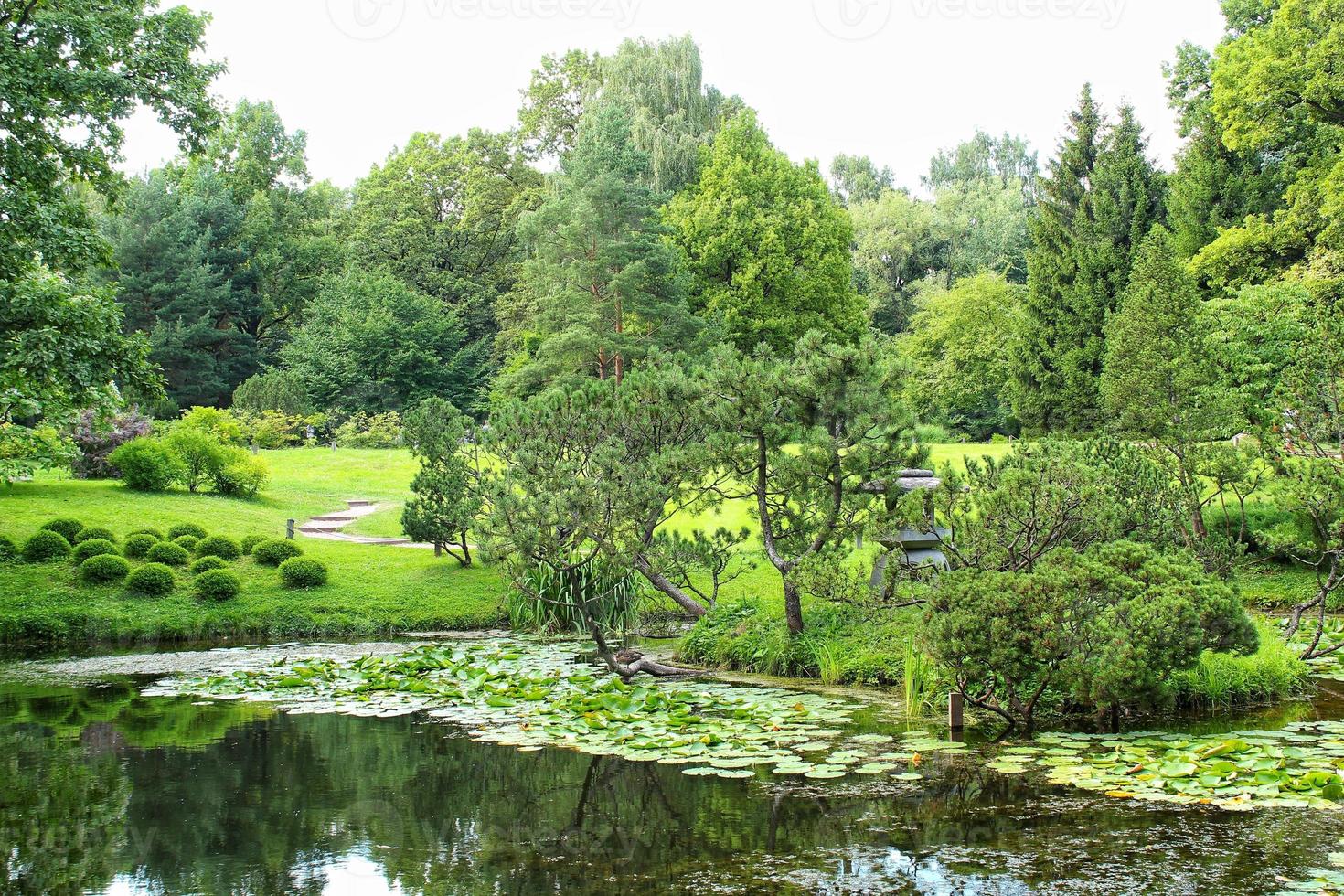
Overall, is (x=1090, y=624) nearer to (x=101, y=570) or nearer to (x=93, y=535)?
(x=101, y=570)

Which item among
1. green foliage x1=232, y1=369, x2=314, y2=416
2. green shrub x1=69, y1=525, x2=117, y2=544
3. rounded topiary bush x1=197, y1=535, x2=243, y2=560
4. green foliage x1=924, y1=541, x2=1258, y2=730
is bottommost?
rounded topiary bush x1=197, y1=535, x2=243, y2=560

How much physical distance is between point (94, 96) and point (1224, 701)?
52.7ft

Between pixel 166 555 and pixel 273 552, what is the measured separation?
1531 millimetres

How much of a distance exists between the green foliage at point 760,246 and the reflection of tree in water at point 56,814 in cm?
2759

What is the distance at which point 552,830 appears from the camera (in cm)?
677

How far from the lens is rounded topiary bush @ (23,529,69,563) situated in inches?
650

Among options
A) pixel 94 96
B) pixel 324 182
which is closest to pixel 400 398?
pixel 324 182

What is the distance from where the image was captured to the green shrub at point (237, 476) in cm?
2253

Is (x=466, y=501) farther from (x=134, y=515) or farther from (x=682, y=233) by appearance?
(x=682, y=233)

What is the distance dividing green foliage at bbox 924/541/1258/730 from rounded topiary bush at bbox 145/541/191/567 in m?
12.6

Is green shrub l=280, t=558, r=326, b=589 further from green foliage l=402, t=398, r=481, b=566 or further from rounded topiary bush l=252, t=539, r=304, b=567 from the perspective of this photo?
green foliage l=402, t=398, r=481, b=566

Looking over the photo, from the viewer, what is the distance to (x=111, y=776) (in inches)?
321

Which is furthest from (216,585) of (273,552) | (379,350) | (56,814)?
(379,350)

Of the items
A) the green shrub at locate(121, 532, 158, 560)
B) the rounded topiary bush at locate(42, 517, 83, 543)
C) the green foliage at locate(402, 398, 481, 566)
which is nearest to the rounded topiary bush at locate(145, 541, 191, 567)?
the green shrub at locate(121, 532, 158, 560)
